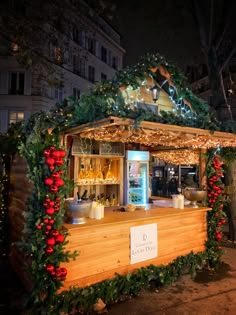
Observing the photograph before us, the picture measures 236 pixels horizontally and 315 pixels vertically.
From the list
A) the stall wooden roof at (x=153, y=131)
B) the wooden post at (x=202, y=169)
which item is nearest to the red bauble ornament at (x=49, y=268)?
the stall wooden roof at (x=153, y=131)

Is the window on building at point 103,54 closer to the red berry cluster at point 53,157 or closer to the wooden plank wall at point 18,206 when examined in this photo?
the wooden plank wall at point 18,206

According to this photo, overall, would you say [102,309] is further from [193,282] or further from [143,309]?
[193,282]

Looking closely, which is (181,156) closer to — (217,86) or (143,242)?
(217,86)

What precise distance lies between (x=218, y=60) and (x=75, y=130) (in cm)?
583

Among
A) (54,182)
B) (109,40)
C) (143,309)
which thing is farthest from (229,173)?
(109,40)

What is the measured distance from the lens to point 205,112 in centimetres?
500

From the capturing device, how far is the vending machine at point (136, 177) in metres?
6.40

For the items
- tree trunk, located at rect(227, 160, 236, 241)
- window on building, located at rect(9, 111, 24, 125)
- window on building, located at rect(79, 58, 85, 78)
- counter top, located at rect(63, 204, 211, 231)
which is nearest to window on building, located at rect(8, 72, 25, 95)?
window on building, located at rect(9, 111, 24, 125)

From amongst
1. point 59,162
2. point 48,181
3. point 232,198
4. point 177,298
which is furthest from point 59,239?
point 232,198

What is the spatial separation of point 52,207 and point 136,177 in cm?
352

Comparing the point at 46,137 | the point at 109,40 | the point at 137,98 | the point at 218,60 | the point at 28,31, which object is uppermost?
the point at 109,40

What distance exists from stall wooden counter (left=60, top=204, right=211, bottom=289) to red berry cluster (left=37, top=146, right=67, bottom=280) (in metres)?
0.25

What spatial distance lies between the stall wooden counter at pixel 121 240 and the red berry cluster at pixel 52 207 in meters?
0.25

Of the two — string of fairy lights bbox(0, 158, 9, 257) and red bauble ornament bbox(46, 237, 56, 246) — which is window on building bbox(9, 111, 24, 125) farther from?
red bauble ornament bbox(46, 237, 56, 246)
